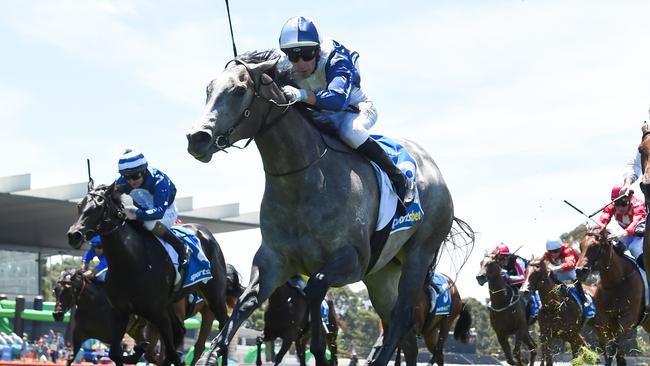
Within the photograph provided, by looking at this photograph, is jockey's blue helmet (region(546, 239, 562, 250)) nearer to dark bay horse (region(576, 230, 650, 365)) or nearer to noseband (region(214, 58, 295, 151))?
dark bay horse (region(576, 230, 650, 365))

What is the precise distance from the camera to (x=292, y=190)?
25.3 feet

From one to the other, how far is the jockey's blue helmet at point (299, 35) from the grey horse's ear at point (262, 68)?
0.16m

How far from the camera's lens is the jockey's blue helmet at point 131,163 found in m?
11.5

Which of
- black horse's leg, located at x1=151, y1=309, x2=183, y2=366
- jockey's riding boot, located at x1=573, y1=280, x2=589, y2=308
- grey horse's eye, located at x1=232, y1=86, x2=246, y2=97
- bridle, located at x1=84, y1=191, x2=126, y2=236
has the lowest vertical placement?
black horse's leg, located at x1=151, y1=309, x2=183, y2=366

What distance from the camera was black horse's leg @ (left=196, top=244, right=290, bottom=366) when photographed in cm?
705

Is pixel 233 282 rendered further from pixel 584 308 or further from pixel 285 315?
pixel 584 308

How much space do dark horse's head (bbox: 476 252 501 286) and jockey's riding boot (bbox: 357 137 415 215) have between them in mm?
11434

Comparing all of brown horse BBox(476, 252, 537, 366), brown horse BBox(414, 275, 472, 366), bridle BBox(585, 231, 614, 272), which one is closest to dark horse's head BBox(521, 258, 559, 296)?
brown horse BBox(476, 252, 537, 366)

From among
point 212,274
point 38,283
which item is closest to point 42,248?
point 38,283

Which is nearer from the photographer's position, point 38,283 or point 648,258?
point 648,258

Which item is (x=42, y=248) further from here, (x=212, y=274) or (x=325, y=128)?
(x=325, y=128)

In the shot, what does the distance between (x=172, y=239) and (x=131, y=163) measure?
1.13 metres

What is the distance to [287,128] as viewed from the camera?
778 cm

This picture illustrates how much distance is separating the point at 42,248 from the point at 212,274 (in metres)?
44.8
